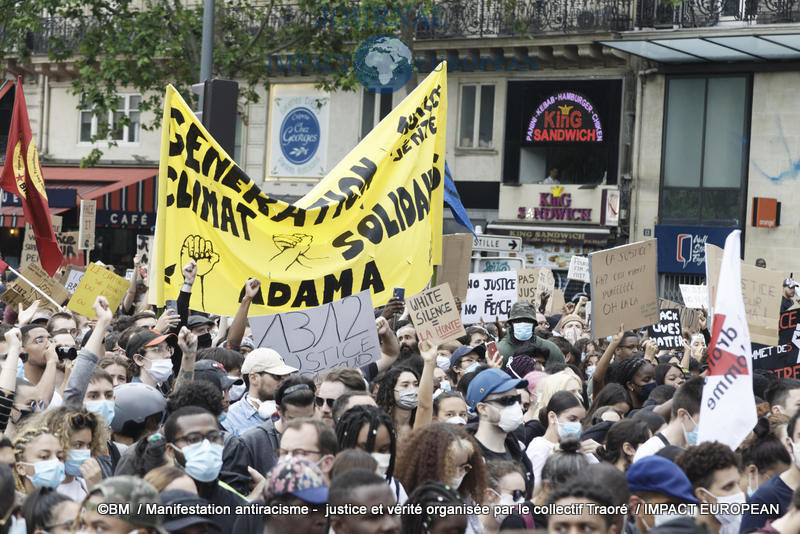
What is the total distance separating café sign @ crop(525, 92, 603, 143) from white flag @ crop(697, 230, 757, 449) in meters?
19.9

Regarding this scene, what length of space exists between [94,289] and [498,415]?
626cm

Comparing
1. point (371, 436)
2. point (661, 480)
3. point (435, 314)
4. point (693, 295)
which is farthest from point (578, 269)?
point (661, 480)

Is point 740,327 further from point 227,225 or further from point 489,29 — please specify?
point 489,29

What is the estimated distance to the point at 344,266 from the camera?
8.48 meters

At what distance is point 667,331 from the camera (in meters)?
11.6

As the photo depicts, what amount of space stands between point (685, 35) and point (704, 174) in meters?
2.98

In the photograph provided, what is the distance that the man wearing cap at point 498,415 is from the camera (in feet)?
19.7

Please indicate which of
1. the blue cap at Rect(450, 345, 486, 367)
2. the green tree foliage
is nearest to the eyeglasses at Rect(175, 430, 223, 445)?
the blue cap at Rect(450, 345, 486, 367)

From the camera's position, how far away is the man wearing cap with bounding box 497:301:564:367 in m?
10.1

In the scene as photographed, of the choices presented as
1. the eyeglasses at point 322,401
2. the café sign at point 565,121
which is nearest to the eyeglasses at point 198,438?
the eyeglasses at point 322,401

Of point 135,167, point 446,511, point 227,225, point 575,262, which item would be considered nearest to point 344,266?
point 227,225

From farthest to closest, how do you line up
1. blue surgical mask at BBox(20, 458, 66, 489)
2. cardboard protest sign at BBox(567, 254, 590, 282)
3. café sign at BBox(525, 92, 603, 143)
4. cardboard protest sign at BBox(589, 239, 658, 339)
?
café sign at BBox(525, 92, 603, 143), cardboard protest sign at BBox(567, 254, 590, 282), cardboard protest sign at BBox(589, 239, 658, 339), blue surgical mask at BBox(20, 458, 66, 489)

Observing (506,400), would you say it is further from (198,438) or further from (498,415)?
(198,438)

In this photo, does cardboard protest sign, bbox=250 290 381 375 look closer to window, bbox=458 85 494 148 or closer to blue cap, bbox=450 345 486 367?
blue cap, bbox=450 345 486 367
